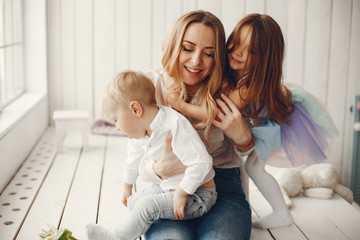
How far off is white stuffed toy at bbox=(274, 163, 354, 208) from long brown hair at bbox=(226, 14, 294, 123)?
669 mm

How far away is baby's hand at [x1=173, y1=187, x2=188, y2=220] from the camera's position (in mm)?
1672

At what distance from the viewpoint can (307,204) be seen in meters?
2.42

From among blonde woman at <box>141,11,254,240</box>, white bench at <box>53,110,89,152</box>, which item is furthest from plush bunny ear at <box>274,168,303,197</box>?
white bench at <box>53,110,89,152</box>

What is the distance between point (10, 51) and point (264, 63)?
6.78ft

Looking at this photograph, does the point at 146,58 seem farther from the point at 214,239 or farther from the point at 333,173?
the point at 214,239

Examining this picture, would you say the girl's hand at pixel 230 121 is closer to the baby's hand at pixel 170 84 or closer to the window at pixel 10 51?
the baby's hand at pixel 170 84

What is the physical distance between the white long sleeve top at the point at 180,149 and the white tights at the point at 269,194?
36 cm

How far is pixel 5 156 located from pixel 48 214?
505mm

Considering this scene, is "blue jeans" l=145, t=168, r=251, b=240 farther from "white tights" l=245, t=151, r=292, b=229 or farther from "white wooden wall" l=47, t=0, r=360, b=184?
"white wooden wall" l=47, t=0, r=360, b=184

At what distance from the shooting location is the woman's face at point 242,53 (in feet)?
6.17

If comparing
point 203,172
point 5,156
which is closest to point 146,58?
point 5,156

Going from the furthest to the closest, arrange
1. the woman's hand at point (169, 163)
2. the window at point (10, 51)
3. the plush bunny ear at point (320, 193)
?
the window at point (10, 51) < the plush bunny ear at point (320, 193) < the woman's hand at point (169, 163)

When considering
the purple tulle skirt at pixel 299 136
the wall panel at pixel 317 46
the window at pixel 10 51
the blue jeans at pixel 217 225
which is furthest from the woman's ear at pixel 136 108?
the wall panel at pixel 317 46

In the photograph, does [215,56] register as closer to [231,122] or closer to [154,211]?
[231,122]
